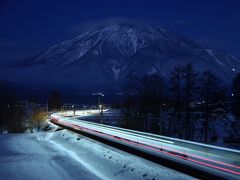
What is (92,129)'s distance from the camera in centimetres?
4056

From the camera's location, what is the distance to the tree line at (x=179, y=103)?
227 feet

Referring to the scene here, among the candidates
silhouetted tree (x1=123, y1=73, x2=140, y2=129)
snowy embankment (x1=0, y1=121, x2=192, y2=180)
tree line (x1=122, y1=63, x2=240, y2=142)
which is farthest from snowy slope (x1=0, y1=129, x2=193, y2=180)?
silhouetted tree (x1=123, y1=73, x2=140, y2=129)

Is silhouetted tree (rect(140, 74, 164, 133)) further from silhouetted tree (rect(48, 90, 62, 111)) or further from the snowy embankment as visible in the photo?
silhouetted tree (rect(48, 90, 62, 111))

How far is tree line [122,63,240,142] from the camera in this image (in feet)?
227

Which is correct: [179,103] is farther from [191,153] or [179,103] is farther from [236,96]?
[191,153]

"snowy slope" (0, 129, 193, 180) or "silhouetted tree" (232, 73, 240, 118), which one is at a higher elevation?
"silhouetted tree" (232, 73, 240, 118)

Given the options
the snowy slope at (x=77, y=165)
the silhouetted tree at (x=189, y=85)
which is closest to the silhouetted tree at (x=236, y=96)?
the silhouetted tree at (x=189, y=85)

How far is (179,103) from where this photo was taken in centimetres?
7019

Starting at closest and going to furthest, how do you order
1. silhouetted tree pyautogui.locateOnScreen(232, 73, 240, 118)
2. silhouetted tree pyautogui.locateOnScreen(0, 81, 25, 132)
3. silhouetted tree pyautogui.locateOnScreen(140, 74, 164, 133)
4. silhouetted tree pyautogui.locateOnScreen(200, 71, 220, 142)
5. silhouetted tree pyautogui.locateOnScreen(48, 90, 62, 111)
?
silhouetted tree pyautogui.locateOnScreen(200, 71, 220, 142) → silhouetted tree pyautogui.locateOnScreen(232, 73, 240, 118) → silhouetted tree pyautogui.locateOnScreen(140, 74, 164, 133) → silhouetted tree pyautogui.locateOnScreen(0, 81, 25, 132) → silhouetted tree pyautogui.locateOnScreen(48, 90, 62, 111)

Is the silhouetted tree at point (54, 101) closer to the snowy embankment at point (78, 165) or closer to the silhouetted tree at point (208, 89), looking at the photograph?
the silhouetted tree at point (208, 89)

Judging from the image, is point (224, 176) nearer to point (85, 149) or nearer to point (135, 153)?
point (135, 153)

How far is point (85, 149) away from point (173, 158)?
8551 millimetres

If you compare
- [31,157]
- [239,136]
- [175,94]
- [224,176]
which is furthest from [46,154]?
[175,94]

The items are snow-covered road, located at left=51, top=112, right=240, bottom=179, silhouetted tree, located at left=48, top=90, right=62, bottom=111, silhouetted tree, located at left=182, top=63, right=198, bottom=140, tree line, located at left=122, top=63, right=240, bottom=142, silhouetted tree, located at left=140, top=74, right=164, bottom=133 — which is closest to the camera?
snow-covered road, located at left=51, top=112, right=240, bottom=179
